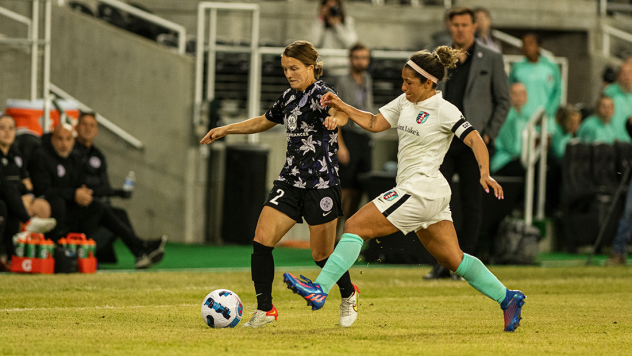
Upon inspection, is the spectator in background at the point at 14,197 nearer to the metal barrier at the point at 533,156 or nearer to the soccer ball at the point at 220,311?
the soccer ball at the point at 220,311

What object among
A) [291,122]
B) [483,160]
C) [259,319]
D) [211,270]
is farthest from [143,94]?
[483,160]

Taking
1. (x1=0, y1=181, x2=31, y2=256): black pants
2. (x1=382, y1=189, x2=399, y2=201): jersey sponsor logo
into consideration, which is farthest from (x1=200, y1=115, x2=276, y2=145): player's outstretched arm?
(x1=0, y1=181, x2=31, y2=256): black pants

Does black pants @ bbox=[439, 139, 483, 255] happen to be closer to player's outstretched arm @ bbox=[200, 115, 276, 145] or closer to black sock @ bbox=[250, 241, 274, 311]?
player's outstretched arm @ bbox=[200, 115, 276, 145]

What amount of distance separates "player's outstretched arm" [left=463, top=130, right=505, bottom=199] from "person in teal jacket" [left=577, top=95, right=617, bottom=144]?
8.47 metres

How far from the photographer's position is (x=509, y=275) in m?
10.9

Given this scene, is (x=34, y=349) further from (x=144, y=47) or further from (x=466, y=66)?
(x=144, y=47)

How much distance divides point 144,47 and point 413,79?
8.98m

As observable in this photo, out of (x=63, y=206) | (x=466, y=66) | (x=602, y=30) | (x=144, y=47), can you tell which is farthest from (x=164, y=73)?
(x=602, y=30)

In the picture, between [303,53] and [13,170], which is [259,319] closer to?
[303,53]

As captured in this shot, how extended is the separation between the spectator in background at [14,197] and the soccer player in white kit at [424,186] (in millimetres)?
4982

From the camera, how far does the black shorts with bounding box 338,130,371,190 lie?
510 inches

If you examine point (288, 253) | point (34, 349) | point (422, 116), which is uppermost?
point (422, 116)

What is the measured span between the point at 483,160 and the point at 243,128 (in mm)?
1702

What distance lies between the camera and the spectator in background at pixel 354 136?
1235 centimetres
